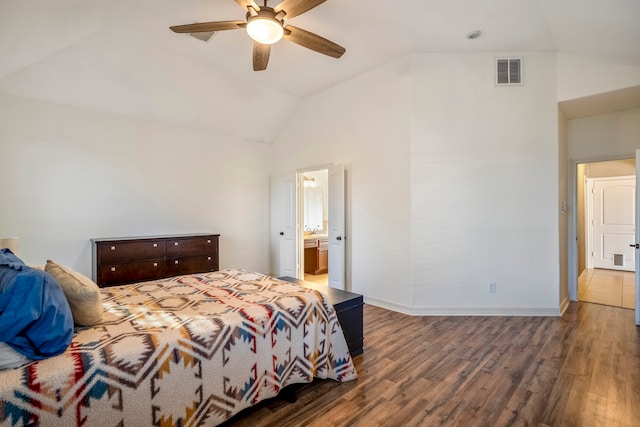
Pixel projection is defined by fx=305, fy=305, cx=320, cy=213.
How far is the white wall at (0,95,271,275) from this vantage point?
11.8 ft

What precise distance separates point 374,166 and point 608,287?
442cm

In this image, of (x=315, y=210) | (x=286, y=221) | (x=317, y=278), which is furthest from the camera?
(x=315, y=210)

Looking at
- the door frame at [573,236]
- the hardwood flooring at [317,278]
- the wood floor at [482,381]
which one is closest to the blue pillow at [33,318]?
the wood floor at [482,381]

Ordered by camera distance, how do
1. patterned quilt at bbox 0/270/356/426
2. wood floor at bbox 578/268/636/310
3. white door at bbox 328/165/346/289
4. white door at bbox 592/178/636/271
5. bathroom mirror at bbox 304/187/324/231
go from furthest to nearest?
bathroom mirror at bbox 304/187/324/231 → white door at bbox 592/178/636/271 → white door at bbox 328/165/346/289 → wood floor at bbox 578/268/636/310 → patterned quilt at bbox 0/270/356/426

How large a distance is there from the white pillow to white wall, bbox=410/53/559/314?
3.24 metres

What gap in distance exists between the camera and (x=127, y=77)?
389cm

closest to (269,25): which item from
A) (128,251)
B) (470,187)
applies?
(470,187)

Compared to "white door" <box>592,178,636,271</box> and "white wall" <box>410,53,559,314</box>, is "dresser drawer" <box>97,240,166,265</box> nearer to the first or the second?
"white wall" <box>410,53,559,314</box>

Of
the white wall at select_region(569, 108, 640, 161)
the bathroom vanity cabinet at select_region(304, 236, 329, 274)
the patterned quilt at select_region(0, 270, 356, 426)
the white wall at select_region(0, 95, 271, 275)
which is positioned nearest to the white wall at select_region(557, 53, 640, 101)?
the white wall at select_region(569, 108, 640, 161)

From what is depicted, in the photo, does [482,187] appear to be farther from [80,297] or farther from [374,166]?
[80,297]

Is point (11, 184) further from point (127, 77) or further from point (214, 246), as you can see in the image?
point (214, 246)

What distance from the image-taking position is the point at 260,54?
2.86 metres

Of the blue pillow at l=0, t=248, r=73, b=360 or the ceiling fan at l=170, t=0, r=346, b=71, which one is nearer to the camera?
the blue pillow at l=0, t=248, r=73, b=360

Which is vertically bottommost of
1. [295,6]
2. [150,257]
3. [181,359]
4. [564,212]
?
[181,359]
